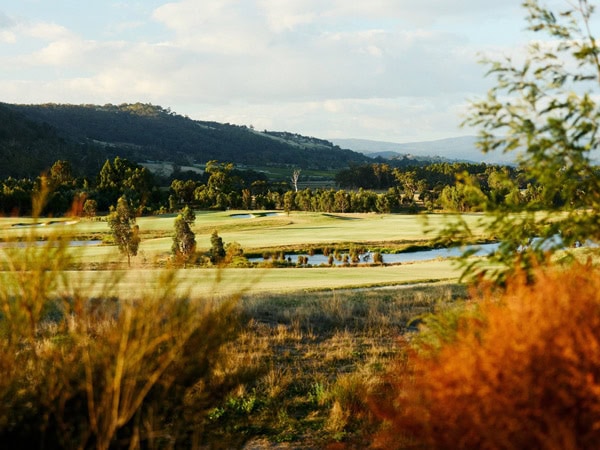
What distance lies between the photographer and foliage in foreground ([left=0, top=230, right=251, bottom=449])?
5801mm

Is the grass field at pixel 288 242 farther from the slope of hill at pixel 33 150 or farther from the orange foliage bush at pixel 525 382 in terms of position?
the slope of hill at pixel 33 150

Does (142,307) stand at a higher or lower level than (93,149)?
lower

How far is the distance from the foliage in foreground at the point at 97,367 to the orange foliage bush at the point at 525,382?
2519 mm

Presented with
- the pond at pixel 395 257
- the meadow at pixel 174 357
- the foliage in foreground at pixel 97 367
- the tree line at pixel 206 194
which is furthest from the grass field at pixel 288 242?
the foliage in foreground at pixel 97 367

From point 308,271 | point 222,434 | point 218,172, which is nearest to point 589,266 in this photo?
point 222,434

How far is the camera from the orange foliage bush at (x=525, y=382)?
4641 millimetres

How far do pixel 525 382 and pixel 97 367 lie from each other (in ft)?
14.2

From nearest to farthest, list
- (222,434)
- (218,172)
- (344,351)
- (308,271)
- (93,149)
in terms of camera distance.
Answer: (222,434)
(344,351)
(308,271)
(218,172)
(93,149)

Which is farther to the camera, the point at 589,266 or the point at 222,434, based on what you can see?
the point at 222,434

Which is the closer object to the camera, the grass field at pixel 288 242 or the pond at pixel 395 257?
the grass field at pixel 288 242

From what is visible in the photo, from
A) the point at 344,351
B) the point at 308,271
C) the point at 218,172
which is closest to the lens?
the point at 344,351

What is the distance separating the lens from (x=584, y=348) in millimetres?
4707

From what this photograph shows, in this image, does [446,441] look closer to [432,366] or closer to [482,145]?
[432,366]

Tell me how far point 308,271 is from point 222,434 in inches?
1283
